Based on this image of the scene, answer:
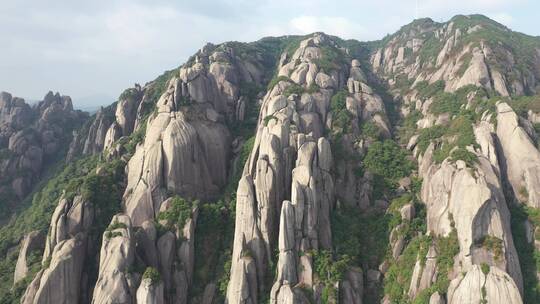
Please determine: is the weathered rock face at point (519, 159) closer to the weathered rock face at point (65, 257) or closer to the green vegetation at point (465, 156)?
the green vegetation at point (465, 156)

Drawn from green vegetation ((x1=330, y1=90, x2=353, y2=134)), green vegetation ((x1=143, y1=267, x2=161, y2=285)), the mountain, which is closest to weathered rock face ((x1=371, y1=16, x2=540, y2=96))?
the mountain

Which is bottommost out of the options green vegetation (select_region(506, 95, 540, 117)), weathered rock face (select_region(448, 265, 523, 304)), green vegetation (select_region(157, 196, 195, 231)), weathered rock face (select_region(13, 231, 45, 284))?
weathered rock face (select_region(448, 265, 523, 304))

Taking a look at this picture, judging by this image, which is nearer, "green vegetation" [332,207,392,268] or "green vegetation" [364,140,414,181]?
"green vegetation" [332,207,392,268]

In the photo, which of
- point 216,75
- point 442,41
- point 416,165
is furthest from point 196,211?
point 442,41

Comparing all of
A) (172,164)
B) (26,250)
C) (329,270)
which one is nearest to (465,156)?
(329,270)

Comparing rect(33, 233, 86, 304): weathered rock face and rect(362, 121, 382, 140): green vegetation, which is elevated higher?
rect(362, 121, 382, 140): green vegetation

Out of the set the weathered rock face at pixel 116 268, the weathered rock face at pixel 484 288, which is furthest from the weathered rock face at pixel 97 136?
the weathered rock face at pixel 484 288

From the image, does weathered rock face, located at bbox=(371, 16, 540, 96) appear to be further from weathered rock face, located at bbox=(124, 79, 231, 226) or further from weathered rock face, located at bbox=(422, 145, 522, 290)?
weathered rock face, located at bbox=(124, 79, 231, 226)
